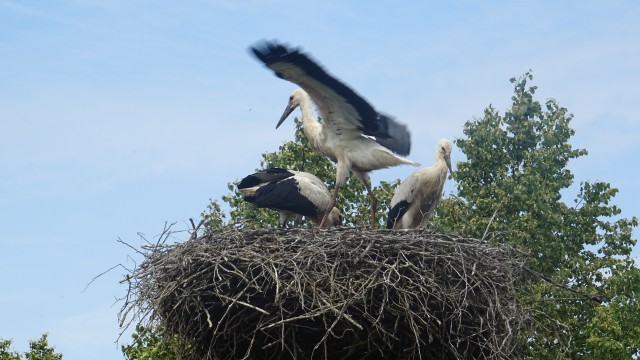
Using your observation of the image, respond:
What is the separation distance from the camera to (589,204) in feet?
70.9

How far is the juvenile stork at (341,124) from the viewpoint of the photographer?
12.1m

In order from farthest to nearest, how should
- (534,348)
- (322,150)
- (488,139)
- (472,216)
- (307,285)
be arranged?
(488,139) < (472,216) < (534,348) < (322,150) < (307,285)

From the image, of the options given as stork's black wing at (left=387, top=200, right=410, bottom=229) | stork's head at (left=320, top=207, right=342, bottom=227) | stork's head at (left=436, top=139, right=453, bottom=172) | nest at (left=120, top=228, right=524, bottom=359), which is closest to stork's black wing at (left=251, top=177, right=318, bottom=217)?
stork's head at (left=320, top=207, right=342, bottom=227)

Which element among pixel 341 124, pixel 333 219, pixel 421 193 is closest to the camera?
pixel 341 124

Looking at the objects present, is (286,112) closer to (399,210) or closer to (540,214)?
(399,210)

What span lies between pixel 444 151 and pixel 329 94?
136 cm

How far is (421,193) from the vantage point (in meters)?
13.2

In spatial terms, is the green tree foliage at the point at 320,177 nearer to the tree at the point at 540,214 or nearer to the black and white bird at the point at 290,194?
the tree at the point at 540,214

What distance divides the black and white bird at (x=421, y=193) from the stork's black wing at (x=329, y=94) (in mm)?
441

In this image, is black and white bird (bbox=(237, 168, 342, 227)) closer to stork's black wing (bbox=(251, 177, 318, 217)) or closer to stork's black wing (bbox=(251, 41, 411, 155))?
stork's black wing (bbox=(251, 177, 318, 217))

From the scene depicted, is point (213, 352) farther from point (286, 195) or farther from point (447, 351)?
point (286, 195)

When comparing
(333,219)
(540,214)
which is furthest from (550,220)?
(333,219)

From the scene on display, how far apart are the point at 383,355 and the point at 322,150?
2926mm

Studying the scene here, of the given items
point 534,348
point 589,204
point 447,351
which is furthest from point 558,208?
point 447,351
